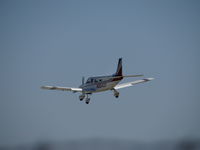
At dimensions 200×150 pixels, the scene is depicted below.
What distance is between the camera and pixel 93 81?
277 feet

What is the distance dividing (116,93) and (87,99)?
563 cm

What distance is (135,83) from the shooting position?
89.9 m

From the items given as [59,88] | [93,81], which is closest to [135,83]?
[93,81]

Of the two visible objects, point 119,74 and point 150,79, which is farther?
point 150,79

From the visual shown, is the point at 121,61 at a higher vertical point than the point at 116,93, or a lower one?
higher

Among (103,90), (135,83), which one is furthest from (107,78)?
(135,83)

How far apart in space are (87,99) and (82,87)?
3.52 metres

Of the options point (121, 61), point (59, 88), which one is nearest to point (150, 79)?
point (121, 61)

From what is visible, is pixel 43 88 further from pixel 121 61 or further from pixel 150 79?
pixel 150 79

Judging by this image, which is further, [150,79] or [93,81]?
[150,79]

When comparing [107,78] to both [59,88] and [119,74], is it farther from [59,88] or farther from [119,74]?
[59,88]

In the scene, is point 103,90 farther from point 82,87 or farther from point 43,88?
point 43,88

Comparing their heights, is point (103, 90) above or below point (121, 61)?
below

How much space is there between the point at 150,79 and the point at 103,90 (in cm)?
1313
